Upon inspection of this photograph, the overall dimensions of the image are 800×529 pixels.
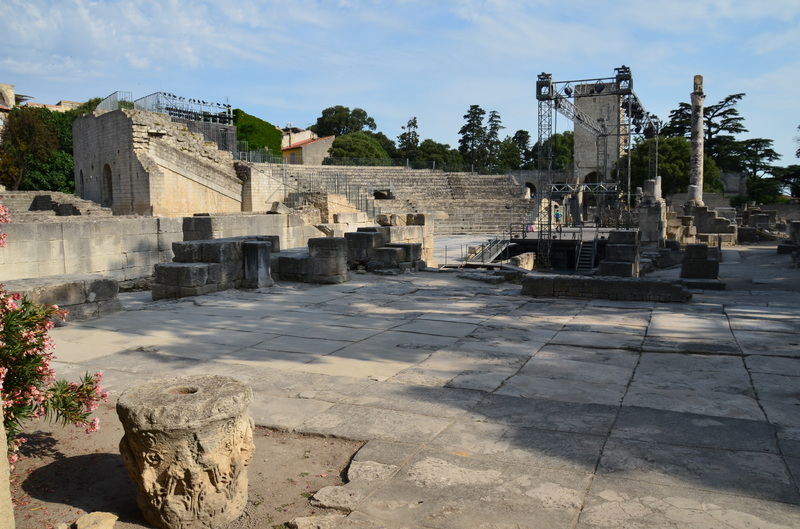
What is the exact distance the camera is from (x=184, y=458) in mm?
3018

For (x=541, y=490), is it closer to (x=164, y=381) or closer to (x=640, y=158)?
(x=164, y=381)

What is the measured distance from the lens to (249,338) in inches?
274

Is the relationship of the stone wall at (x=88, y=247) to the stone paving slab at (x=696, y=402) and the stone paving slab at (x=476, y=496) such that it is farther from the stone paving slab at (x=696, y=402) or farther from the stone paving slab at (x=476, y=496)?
the stone paving slab at (x=696, y=402)

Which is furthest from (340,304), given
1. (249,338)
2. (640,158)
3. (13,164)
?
(640,158)

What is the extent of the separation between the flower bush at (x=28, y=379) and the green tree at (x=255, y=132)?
145 feet

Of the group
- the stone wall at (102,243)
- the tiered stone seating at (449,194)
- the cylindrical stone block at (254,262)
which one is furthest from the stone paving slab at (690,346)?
the tiered stone seating at (449,194)

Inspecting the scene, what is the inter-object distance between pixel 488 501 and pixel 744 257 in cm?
2240

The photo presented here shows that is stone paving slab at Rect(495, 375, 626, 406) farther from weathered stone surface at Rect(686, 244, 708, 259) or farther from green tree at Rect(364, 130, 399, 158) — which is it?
green tree at Rect(364, 130, 399, 158)

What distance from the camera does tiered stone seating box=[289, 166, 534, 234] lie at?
115 ft

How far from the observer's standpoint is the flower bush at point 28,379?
3244 millimetres

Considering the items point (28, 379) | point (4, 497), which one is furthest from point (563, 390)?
point (4, 497)

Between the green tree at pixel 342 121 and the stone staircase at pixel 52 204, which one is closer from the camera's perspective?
the stone staircase at pixel 52 204

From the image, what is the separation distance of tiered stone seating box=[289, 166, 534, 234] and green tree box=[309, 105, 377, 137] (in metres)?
31.2

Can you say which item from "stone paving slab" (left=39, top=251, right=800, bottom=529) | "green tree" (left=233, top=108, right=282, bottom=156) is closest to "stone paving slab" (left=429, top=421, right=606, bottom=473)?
"stone paving slab" (left=39, top=251, right=800, bottom=529)
